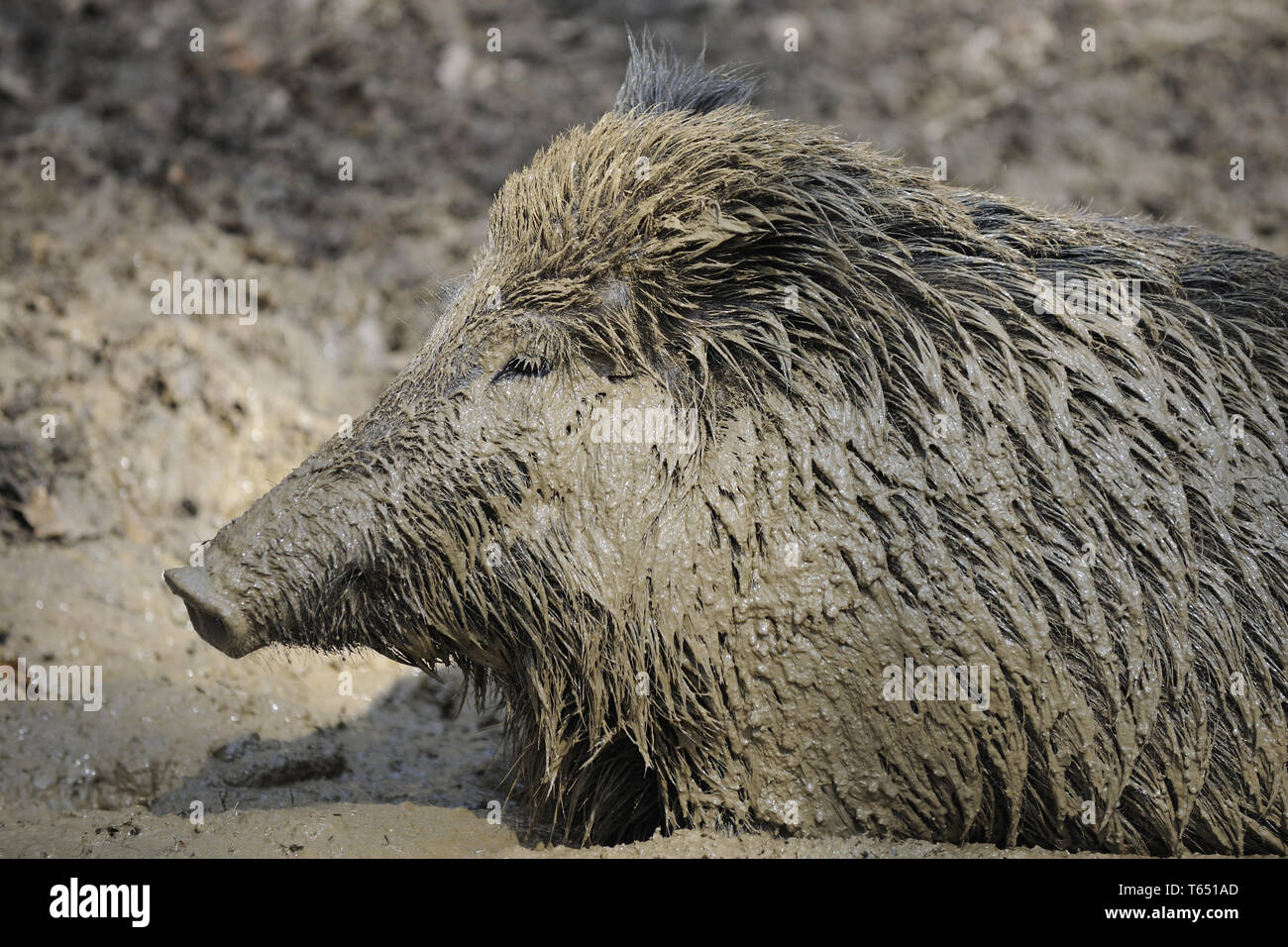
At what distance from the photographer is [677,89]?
360 cm

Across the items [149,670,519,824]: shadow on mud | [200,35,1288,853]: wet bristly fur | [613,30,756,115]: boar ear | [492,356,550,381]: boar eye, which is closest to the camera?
[200,35,1288,853]: wet bristly fur

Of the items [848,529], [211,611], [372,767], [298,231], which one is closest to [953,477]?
[848,529]

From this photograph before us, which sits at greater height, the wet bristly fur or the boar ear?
the boar ear

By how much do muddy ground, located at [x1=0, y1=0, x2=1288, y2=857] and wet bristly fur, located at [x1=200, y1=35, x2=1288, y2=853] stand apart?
0.29 meters

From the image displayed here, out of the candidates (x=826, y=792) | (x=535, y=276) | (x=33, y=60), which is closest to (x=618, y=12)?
(x=33, y=60)

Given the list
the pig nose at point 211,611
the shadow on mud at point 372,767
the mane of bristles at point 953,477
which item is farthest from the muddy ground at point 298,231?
the pig nose at point 211,611

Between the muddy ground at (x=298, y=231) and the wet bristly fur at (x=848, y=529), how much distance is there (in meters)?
0.29

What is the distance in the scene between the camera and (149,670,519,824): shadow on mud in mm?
3695

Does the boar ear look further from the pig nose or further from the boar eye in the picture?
the pig nose

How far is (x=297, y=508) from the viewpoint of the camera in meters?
3.06

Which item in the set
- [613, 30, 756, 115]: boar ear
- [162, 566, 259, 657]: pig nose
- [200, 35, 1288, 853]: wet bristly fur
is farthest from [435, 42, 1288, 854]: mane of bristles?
[162, 566, 259, 657]: pig nose
